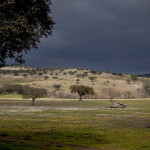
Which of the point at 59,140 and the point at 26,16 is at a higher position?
the point at 26,16

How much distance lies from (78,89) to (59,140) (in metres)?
111

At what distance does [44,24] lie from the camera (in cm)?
2811

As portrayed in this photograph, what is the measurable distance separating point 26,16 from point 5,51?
357 cm

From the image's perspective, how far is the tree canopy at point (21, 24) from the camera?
24.0 metres

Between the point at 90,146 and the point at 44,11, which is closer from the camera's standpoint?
the point at 90,146

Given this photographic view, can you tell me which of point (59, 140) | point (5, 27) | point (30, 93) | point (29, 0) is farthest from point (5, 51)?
point (30, 93)

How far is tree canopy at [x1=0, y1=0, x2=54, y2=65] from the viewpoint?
78.8 feet

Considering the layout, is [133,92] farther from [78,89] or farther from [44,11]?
[44,11]

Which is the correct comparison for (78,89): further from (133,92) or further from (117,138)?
(117,138)

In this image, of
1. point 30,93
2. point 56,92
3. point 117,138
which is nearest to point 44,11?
point 117,138

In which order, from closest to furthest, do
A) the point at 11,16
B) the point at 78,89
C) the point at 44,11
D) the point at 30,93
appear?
the point at 11,16 < the point at 44,11 < the point at 30,93 < the point at 78,89

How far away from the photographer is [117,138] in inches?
1226

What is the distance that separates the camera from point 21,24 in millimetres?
24406

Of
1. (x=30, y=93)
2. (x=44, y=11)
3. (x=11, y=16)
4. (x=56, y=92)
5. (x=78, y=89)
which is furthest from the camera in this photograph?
(x=56, y=92)
